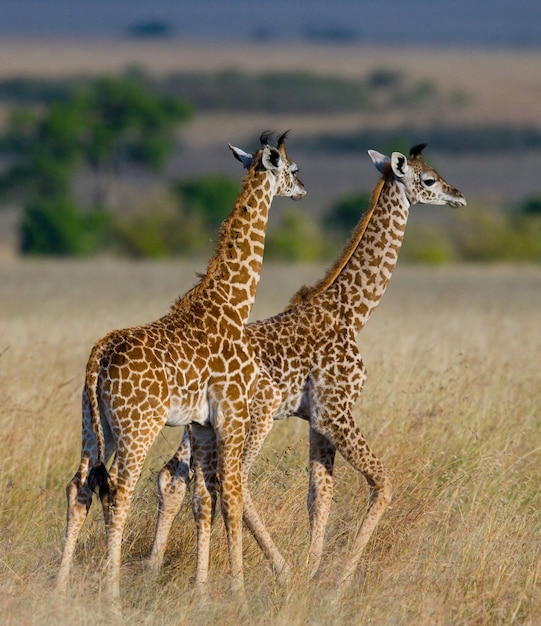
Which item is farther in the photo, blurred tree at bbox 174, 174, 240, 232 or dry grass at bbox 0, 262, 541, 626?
blurred tree at bbox 174, 174, 240, 232

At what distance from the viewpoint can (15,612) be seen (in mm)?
6129

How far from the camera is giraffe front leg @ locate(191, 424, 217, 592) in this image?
7105mm

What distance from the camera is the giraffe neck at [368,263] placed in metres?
8.06

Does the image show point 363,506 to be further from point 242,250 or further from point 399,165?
point 399,165

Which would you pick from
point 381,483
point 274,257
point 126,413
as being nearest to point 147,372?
point 126,413

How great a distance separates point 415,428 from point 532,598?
2839mm

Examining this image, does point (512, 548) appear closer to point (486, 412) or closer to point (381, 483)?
point (381, 483)

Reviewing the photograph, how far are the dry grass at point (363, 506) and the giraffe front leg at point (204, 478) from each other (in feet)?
1.03

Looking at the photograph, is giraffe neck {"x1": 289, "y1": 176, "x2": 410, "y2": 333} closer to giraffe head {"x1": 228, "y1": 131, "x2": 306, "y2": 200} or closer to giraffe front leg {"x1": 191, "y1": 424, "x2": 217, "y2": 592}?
giraffe head {"x1": 228, "y1": 131, "x2": 306, "y2": 200}

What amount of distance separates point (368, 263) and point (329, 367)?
2.92ft

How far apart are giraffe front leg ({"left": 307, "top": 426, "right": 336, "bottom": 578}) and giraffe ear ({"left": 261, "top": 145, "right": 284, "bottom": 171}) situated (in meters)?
1.68

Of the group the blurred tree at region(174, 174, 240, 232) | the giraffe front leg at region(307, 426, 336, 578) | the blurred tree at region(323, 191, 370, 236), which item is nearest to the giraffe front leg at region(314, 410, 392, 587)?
the giraffe front leg at region(307, 426, 336, 578)

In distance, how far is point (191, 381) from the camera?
6.71m

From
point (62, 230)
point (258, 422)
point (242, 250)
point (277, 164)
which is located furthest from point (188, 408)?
point (62, 230)
